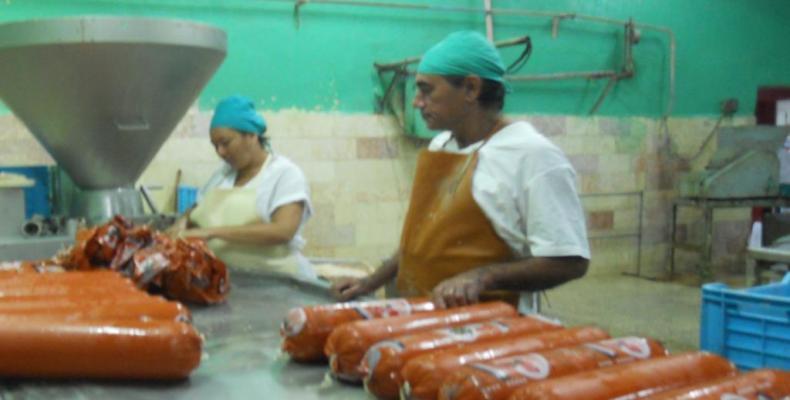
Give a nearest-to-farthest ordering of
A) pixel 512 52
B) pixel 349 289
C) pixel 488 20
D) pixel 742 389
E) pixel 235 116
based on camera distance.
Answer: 1. pixel 742 389
2. pixel 349 289
3. pixel 235 116
4. pixel 488 20
5. pixel 512 52

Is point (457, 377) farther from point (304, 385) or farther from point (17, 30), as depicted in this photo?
point (17, 30)

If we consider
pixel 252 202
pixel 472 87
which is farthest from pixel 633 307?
pixel 472 87

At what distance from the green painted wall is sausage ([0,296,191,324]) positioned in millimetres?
2827

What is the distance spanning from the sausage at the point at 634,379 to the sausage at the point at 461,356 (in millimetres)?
112

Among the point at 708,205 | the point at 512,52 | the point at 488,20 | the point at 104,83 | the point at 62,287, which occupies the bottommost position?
the point at 708,205

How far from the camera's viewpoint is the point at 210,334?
1530mm

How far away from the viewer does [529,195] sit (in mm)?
1573

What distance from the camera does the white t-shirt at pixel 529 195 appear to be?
5.07 ft

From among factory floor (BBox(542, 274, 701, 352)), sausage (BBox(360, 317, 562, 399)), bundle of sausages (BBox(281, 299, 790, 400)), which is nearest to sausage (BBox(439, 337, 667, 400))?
bundle of sausages (BBox(281, 299, 790, 400))

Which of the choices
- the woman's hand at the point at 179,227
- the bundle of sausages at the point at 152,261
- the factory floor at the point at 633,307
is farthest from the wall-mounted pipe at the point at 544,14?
the bundle of sausages at the point at 152,261

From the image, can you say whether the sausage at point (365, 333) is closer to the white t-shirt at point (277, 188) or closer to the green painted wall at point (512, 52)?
the white t-shirt at point (277, 188)

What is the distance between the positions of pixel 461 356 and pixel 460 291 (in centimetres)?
40

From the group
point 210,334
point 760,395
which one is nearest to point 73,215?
point 210,334

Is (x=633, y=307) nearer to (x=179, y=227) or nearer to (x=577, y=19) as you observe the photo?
(x=577, y=19)
